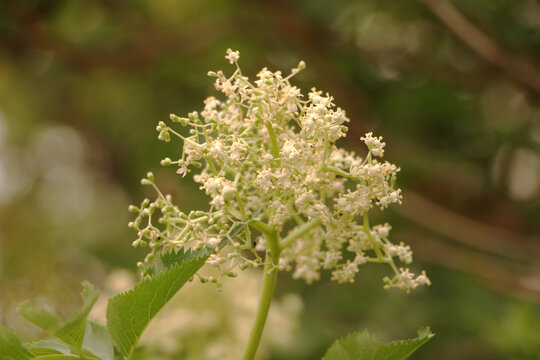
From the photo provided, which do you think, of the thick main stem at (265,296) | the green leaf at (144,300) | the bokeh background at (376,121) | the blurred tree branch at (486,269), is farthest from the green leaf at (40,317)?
the blurred tree branch at (486,269)

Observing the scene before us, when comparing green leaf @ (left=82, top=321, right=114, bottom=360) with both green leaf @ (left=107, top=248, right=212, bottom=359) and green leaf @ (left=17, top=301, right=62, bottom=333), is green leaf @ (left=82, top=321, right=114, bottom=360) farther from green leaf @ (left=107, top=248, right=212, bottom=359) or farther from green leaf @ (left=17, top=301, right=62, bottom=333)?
green leaf @ (left=17, top=301, right=62, bottom=333)

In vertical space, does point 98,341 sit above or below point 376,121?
below

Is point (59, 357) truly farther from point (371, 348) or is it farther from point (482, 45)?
point (482, 45)

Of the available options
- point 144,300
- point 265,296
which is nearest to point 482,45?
point 265,296

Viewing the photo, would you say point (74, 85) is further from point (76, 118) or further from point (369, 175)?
point (369, 175)

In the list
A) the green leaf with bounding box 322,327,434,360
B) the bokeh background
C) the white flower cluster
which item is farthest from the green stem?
the bokeh background

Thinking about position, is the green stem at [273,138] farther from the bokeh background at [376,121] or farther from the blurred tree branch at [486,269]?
the blurred tree branch at [486,269]
